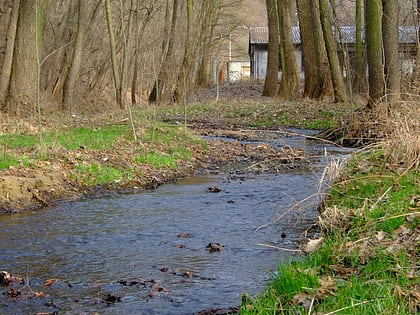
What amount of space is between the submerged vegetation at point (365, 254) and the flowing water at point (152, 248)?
1.89 feet

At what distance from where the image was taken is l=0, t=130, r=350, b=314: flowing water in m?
5.88

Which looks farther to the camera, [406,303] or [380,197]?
[380,197]

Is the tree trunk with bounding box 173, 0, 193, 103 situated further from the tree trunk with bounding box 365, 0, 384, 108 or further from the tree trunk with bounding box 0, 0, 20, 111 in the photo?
the tree trunk with bounding box 365, 0, 384, 108

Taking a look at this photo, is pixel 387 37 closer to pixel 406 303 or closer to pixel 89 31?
pixel 406 303

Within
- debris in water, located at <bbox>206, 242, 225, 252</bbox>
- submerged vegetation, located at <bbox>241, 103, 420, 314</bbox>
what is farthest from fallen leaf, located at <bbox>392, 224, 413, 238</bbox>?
debris in water, located at <bbox>206, 242, 225, 252</bbox>

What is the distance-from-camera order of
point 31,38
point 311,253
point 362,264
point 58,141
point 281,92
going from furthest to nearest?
point 281,92 → point 31,38 → point 58,141 → point 311,253 → point 362,264

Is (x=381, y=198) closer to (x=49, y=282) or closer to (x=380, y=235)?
(x=380, y=235)

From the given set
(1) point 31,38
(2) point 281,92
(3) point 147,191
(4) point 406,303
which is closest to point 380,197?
(4) point 406,303

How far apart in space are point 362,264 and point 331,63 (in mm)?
21213

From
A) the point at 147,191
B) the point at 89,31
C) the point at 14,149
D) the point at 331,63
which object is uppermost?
the point at 89,31

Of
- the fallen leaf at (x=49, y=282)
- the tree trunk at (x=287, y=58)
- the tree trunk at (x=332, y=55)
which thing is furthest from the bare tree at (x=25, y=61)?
the tree trunk at (x=287, y=58)

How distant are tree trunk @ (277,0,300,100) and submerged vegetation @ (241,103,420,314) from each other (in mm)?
21636

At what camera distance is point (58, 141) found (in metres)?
13.8

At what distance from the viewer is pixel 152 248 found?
302 inches
